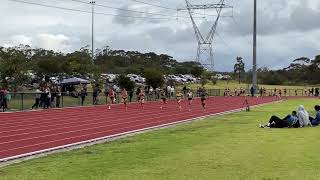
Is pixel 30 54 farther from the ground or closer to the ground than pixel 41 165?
farther from the ground

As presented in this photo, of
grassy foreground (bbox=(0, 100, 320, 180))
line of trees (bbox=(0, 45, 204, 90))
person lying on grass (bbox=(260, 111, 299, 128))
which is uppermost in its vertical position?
line of trees (bbox=(0, 45, 204, 90))

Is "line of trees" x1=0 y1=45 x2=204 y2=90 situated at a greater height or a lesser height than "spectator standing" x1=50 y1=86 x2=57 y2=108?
greater

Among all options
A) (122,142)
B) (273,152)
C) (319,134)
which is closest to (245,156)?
(273,152)

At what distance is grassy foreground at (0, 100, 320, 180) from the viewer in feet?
36.9

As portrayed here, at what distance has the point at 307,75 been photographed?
158 meters

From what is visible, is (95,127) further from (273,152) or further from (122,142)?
(273,152)

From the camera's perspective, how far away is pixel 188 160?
13.3 m

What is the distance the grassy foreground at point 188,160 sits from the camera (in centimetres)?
1126

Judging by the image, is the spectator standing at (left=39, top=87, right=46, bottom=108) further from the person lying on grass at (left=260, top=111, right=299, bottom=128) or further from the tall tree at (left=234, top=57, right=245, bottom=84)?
the tall tree at (left=234, top=57, right=245, bottom=84)

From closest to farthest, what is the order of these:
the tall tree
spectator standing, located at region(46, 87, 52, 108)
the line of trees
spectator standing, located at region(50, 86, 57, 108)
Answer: spectator standing, located at region(46, 87, 52, 108)
spectator standing, located at region(50, 86, 57, 108)
the line of trees
the tall tree

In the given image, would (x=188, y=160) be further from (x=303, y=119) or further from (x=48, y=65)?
(x=48, y=65)

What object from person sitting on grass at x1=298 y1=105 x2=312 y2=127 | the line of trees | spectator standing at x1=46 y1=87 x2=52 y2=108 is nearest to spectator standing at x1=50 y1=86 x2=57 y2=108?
spectator standing at x1=46 y1=87 x2=52 y2=108

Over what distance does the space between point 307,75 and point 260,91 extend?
73976mm

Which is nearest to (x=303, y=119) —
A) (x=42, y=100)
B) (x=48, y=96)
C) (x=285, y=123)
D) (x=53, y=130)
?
(x=285, y=123)
